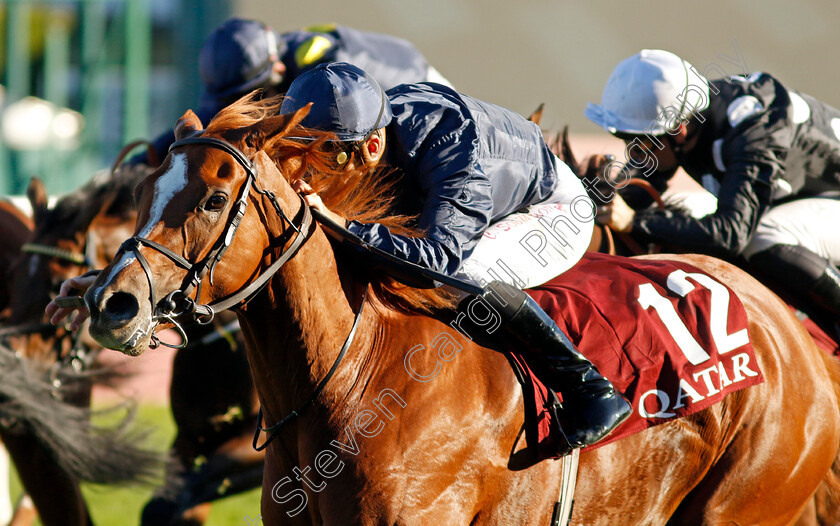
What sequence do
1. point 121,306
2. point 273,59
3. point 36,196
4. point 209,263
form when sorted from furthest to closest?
point 273,59
point 36,196
point 209,263
point 121,306

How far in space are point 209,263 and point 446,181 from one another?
0.74m

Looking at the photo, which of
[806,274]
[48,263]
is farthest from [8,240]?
[806,274]

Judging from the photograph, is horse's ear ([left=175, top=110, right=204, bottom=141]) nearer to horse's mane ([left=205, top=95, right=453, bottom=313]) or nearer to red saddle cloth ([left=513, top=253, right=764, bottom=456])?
horse's mane ([left=205, top=95, right=453, bottom=313])

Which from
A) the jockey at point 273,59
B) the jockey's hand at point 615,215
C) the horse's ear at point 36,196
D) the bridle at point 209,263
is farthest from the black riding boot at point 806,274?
the horse's ear at point 36,196

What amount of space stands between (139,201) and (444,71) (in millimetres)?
8610

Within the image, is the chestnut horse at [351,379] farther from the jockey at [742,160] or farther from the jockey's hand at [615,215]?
the jockey's hand at [615,215]

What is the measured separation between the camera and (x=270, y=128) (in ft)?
7.27

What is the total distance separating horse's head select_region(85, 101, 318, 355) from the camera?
1975 mm

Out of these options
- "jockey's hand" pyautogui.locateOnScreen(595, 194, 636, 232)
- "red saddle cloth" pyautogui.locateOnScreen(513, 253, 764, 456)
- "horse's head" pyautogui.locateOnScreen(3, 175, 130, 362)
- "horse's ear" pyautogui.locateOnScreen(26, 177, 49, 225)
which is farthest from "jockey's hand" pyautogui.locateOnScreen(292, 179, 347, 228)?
"horse's ear" pyautogui.locateOnScreen(26, 177, 49, 225)

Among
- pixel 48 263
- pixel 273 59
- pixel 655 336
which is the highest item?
pixel 655 336

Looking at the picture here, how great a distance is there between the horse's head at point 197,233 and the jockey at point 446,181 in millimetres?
170

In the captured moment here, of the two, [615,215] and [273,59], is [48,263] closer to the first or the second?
[273,59]

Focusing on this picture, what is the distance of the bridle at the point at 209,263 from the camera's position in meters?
2.02

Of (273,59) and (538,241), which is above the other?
(538,241)
